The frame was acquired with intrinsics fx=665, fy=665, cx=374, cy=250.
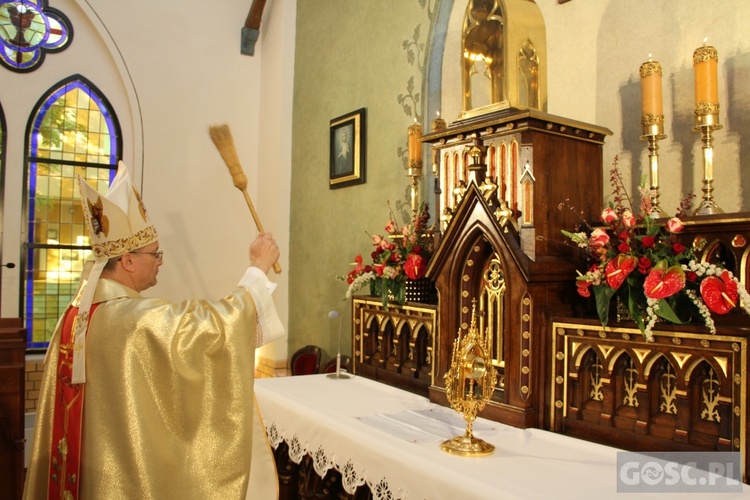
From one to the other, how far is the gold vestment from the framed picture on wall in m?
3.20

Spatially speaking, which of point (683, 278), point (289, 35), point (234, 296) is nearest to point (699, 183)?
point (683, 278)

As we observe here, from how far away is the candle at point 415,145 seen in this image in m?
4.29

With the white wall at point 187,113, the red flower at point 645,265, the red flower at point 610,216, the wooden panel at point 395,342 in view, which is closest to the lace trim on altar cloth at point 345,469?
the wooden panel at point 395,342

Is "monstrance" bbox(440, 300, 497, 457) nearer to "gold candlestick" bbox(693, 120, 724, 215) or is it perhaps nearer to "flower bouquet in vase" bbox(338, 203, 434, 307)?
"gold candlestick" bbox(693, 120, 724, 215)

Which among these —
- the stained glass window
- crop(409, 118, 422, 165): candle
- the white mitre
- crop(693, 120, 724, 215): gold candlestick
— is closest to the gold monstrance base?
crop(693, 120, 724, 215): gold candlestick

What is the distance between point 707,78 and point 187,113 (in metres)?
5.67

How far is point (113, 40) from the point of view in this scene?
22.5 ft

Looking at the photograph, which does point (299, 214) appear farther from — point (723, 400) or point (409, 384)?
point (723, 400)

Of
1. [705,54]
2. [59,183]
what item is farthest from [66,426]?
[59,183]

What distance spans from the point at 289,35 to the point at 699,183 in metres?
4.93

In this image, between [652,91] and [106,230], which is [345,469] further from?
[652,91]

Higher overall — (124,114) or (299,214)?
(124,114)

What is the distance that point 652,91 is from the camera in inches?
111

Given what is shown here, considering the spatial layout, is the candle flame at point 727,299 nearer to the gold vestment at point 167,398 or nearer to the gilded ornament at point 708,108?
the gilded ornament at point 708,108
